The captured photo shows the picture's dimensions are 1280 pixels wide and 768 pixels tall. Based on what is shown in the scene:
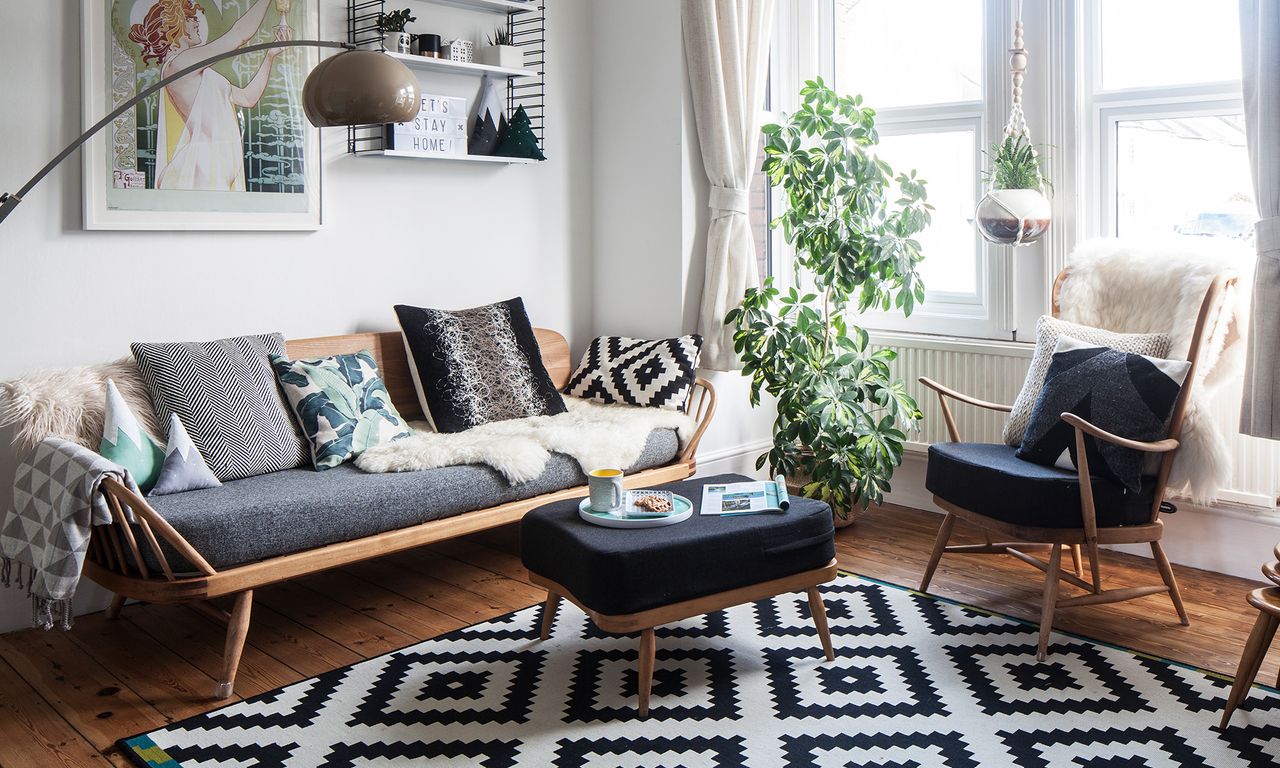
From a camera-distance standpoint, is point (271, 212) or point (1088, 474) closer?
point (1088, 474)

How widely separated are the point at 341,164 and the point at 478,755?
2.22 m

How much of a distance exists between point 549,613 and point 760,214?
237 cm

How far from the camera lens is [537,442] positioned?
3.67 m

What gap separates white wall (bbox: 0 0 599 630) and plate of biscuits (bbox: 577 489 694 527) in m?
1.45

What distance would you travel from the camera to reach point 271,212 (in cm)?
373

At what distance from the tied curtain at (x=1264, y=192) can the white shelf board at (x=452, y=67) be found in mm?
2415

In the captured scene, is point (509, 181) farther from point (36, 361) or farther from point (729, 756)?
point (729, 756)

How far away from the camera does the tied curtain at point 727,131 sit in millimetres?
4406

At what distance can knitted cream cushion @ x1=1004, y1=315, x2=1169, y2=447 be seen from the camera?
344cm

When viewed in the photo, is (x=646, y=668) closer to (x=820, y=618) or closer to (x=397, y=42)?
(x=820, y=618)

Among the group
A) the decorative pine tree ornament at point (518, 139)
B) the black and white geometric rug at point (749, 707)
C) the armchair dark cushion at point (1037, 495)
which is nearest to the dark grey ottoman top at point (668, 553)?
the black and white geometric rug at point (749, 707)

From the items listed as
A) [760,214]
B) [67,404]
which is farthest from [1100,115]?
[67,404]

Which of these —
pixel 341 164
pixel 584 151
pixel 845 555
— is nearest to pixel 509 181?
pixel 584 151

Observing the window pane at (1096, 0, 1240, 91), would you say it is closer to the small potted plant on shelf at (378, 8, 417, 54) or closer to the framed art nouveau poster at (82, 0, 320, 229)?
the small potted plant on shelf at (378, 8, 417, 54)
